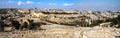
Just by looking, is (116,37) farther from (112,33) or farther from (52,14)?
(52,14)

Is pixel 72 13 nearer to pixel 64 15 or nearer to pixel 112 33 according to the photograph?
pixel 64 15

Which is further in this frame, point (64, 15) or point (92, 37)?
point (64, 15)

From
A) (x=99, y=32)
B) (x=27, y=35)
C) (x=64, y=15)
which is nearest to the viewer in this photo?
(x=27, y=35)

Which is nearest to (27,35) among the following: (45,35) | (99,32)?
(45,35)

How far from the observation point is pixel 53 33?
15695 mm

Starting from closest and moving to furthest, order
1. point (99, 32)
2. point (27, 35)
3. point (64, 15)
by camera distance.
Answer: point (27, 35)
point (99, 32)
point (64, 15)

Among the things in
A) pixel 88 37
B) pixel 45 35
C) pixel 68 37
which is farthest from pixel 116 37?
pixel 45 35

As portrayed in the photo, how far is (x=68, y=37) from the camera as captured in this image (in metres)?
15.4

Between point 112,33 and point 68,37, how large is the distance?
10.2ft

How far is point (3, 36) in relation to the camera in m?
15.4

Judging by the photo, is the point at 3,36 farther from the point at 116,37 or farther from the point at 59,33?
the point at 116,37

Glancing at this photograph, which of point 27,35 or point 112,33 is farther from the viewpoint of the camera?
point 112,33

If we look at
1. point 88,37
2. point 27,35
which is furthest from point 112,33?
point 27,35

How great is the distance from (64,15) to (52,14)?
2.80 meters
